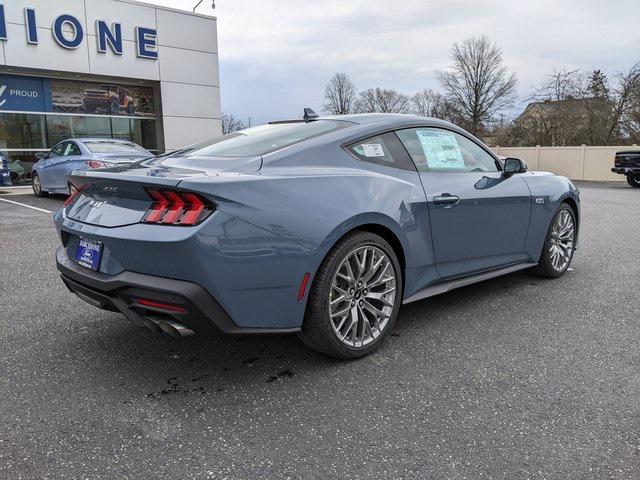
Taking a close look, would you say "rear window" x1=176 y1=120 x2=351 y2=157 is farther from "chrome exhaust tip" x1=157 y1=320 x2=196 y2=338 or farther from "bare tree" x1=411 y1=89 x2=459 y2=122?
"bare tree" x1=411 y1=89 x2=459 y2=122

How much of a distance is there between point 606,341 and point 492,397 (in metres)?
1.24

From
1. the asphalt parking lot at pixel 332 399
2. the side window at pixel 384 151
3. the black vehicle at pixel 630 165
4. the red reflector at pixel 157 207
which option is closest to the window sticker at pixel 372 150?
the side window at pixel 384 151

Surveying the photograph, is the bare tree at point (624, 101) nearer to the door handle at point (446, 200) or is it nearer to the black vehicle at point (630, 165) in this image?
the black vehicle at point (630, 165)

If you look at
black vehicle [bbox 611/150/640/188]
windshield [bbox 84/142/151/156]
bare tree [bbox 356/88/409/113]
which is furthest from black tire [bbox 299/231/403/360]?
bare tree [bbox 356/88/409/113]

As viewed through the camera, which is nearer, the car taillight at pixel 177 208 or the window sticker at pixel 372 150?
the car taillight at pixel 177 208

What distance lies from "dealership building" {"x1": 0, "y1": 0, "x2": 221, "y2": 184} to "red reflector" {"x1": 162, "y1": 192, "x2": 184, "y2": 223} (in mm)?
16167

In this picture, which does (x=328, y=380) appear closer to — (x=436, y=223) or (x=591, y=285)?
(x=436, y=223)

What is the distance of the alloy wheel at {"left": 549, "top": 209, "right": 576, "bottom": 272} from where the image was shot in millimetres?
4910

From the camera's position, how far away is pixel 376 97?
6519 centimetres

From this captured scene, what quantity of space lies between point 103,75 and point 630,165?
18057 mm

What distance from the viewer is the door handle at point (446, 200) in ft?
11.6

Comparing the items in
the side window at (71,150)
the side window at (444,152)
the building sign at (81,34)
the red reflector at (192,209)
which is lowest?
the red reflector at (192,209)

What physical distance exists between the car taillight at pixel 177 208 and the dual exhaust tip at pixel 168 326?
480 mm

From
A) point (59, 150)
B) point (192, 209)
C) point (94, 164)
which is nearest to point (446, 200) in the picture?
point (192, 209)
